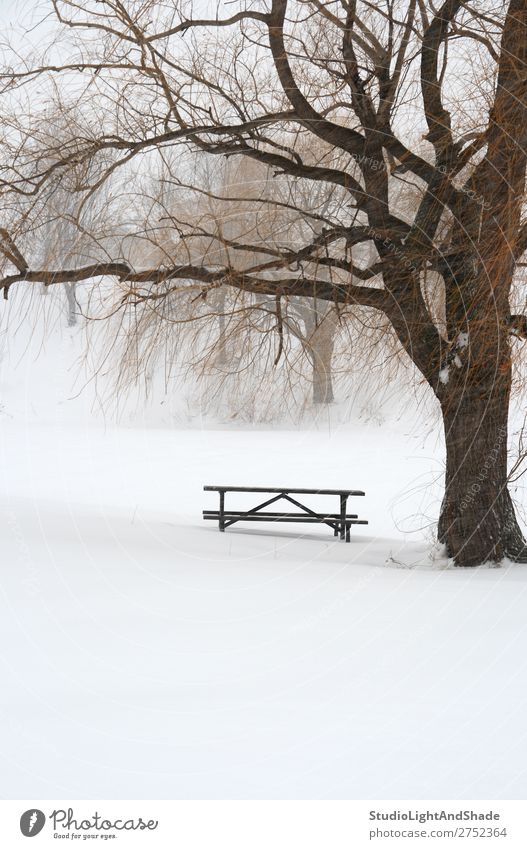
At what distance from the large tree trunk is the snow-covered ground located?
0.32 metres

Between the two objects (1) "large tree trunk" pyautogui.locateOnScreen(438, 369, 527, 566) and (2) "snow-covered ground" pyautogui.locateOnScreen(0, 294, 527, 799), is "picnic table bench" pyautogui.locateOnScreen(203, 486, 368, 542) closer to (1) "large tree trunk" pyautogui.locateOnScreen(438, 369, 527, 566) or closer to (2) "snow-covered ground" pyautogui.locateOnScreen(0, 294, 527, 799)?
(2) "snow-covered ground" pyautogui.locateOnScreen(0, 294, 527, 799)

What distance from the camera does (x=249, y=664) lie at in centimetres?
457

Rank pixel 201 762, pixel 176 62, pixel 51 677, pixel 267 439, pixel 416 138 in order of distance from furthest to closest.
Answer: pixel 267 439
pixel 416 138
pixel 176 62
pixel 51 677
pixel 201 762

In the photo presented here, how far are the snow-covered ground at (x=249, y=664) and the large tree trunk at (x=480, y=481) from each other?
0.32 meters

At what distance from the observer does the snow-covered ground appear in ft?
10.9

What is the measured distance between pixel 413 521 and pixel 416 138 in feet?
14.6

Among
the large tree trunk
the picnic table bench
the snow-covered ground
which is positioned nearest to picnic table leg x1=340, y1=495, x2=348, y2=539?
the picnic table bench

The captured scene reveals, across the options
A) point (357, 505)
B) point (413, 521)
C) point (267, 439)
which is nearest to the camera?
point (413, 521)

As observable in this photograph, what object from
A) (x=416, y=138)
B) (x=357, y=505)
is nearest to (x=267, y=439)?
(x=357, y=505)

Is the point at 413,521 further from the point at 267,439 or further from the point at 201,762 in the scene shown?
the point at 267,439

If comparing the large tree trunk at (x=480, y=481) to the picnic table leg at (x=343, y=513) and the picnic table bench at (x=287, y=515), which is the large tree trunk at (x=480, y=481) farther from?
the picnic table leg at (x=343, y=513)

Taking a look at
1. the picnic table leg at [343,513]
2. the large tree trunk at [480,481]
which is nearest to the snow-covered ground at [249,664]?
the picnic table leg at [343,513]

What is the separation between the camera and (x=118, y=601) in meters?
5.72

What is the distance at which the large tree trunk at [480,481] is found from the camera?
24.1 ft
